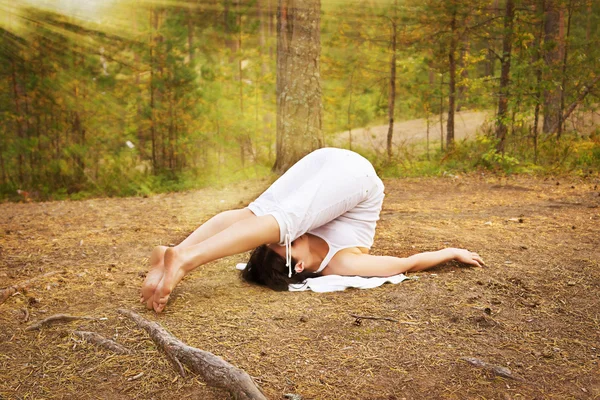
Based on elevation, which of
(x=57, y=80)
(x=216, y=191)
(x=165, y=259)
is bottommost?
(x=216, y=191)

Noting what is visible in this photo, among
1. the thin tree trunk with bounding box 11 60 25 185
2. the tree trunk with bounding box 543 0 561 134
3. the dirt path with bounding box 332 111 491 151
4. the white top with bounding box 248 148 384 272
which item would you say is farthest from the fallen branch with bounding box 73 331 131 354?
the dirt path with bounding box 332 111 491 151

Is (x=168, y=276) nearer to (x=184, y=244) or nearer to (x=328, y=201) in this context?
(x=184, y=244)

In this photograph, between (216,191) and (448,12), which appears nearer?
(216,191)

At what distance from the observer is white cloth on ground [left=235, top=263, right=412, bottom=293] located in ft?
9.80

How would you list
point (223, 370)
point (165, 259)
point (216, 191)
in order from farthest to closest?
point (216, 191), point (165, 259), point (223, 370)

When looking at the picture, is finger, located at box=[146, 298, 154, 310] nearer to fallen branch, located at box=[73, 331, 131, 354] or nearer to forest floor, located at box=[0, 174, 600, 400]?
forest floor, located at box=[0, 174, 600, 400]

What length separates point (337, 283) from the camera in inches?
119

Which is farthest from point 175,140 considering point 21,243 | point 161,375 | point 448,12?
point 161,375

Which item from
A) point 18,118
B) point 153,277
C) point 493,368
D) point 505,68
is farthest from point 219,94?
point 493,368

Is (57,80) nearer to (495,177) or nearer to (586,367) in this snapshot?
(495,177)

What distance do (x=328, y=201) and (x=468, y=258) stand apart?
1.10 m

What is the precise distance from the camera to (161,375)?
6.46 ft

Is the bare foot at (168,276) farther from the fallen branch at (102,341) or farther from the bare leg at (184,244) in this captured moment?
the fallen branch at (102,341)

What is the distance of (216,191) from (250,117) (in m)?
5.52
